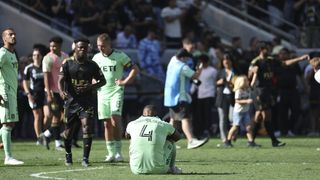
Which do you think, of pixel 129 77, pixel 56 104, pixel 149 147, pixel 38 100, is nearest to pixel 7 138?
pixel 129 77

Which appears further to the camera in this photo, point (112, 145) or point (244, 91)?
point (244, 91)

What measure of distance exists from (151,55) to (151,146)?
15.5 metres

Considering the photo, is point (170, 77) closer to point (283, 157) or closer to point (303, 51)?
point (283, 157)

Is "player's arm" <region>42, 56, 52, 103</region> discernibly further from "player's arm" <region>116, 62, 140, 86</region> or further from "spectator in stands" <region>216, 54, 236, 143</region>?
"spectator in stands" <region>216, 54, 236, 143</region>

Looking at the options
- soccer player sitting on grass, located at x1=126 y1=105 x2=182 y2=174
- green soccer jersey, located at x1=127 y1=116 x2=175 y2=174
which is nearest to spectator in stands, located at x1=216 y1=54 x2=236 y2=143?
soccer player sitting on grass, located at x1=126 y1=105 x2=182 y2=174

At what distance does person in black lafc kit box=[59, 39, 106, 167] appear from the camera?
721 inches

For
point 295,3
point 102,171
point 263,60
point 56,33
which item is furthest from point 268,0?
point 102,171

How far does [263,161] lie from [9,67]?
486cm

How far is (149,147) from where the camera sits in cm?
1606

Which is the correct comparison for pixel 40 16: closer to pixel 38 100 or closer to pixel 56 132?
pixel 38 100

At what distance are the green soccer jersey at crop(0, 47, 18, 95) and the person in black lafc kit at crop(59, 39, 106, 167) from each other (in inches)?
42.6

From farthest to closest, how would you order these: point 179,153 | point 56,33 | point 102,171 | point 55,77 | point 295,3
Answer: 1. point 295,3
2. point 56,33
3. point 55,77
4. point 179,153
5. point 102,171

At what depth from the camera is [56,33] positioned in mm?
31922

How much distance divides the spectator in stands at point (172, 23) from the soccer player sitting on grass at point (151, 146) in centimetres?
1662
